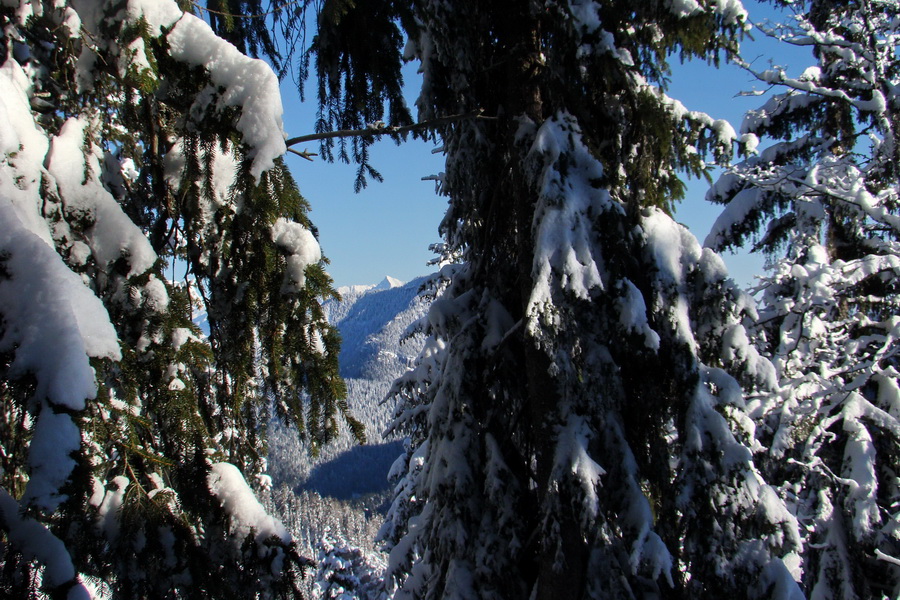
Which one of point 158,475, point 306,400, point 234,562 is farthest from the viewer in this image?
point 306,400

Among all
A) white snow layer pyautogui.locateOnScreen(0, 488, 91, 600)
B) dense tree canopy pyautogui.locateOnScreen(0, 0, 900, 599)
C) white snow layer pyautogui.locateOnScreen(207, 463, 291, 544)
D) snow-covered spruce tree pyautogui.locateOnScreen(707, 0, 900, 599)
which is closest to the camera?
white snow layer pyautogui.locateOnScreen(0, 488, 91, 600)

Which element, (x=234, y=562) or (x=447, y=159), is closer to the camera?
(x=234, y=562)

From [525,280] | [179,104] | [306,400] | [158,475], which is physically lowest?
[158,475]

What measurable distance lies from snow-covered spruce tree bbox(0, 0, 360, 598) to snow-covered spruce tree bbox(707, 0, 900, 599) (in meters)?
5.30

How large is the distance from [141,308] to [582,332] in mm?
2548

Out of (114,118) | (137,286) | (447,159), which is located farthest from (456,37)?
(137,286)

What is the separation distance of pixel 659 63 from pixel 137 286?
13.3 feet

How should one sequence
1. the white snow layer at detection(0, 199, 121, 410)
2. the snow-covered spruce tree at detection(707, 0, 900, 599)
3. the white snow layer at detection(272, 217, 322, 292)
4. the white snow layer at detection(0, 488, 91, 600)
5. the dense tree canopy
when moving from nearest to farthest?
1. the white snow layer at detection(0, 199, 121, 410)
2. the white snow layer at detection(0, 488, 91, 600)
3. the dense tree canopy
4. the white snow layer at detection(272, 217, 322, 292)
5. the snow-covered spruce tree at detection(707, 0, 900, 599)

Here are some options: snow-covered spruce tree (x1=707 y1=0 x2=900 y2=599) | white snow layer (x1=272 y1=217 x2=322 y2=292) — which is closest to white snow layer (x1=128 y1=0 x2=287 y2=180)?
white snow layer (x1=272 y1=217 x2=322 y2=292)

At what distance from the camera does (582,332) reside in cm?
354

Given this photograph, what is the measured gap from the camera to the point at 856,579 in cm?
625

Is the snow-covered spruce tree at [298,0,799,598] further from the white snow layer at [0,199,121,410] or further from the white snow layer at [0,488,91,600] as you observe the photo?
the white snow layer at [0,488,91,600]

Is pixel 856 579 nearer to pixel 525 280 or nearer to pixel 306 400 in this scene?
pixel 525 280

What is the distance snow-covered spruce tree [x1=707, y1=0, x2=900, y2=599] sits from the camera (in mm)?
6020
